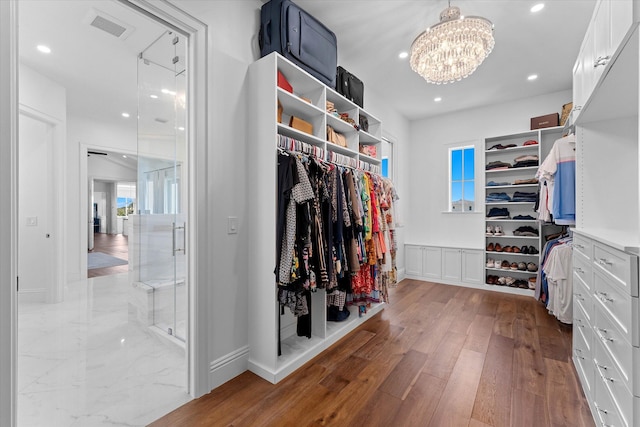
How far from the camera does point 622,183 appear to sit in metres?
1.74

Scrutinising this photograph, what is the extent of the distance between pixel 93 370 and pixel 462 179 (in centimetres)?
519

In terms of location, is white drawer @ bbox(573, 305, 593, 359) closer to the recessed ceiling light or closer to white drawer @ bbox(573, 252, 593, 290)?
white drawer @ bbox(573, 252, 593, 290)

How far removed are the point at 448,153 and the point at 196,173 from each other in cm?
437

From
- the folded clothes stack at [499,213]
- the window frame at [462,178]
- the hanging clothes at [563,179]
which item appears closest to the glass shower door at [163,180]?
the hanging clothes at [563,179]

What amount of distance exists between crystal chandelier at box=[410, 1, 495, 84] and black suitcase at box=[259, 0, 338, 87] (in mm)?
827

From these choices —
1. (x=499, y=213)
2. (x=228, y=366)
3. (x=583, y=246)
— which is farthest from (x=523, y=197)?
(x=228, y=366)

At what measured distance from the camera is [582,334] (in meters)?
1.79

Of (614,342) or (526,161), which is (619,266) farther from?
(526,161)

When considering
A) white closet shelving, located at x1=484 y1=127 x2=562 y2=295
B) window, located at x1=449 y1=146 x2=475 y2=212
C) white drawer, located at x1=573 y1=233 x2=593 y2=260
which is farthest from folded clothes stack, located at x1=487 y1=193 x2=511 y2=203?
white drawer, located at x1=573 y1=233 x2=593 y2=260

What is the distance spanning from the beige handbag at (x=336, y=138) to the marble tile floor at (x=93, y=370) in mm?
2275

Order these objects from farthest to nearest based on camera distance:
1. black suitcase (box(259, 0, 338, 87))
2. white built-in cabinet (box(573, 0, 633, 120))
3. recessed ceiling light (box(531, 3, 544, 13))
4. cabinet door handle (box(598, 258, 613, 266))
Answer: recessed ceiling light (box(531, 3, 544, 13)) < black suitcase (box(259, 0, 338, 87)) < cabinet door handle (box(598, 258, 613, 266)) < white built-in cabinet (box(573, 0, 633, 120))

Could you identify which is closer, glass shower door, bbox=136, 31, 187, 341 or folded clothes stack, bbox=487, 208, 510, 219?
glass shower door, bbox=136, 31, 187, 341

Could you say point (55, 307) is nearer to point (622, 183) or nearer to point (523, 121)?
point (622, 183)

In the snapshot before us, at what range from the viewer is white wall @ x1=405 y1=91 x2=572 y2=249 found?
420 centimetres
